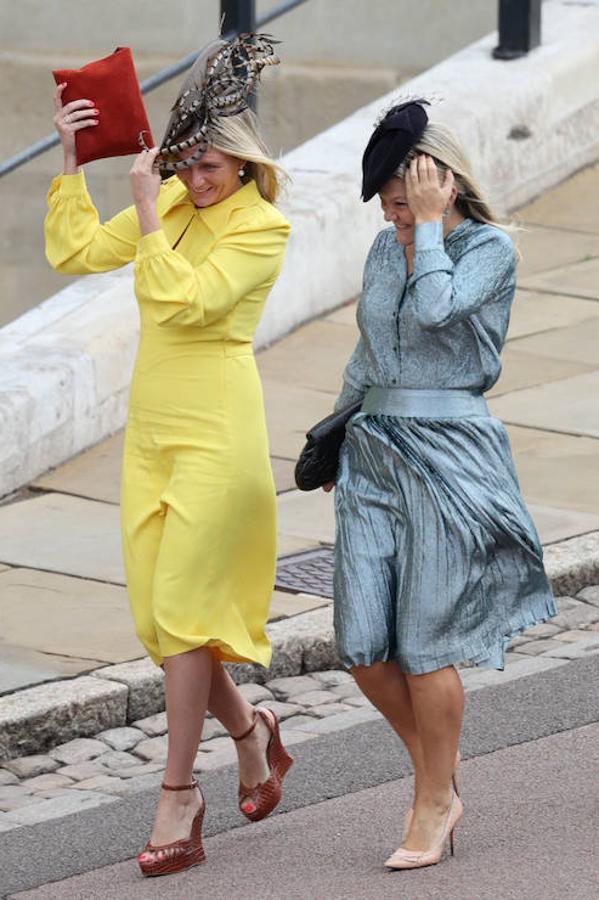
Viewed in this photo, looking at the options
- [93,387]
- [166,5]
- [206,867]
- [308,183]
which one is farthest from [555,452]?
[166,5]

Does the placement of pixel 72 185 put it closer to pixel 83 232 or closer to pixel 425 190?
pixel 83 232

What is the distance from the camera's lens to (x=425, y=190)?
15.9ft

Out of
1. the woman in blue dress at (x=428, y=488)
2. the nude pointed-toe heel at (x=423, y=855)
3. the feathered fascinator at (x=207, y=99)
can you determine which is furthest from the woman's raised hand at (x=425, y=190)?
the nude pointed-toe heel at (x=423, y=855)

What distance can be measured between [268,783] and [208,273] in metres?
1.31

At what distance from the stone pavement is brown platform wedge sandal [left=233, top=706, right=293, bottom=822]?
1.11 m

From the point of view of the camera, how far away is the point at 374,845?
5.17 m

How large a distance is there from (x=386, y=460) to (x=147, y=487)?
1.99 ft

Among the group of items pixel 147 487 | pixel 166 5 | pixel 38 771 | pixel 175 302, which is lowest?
pixel 166 5

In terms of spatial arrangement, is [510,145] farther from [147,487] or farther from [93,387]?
[147,487]

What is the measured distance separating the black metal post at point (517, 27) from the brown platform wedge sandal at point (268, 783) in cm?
745

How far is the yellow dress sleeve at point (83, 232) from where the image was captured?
5.43 metres

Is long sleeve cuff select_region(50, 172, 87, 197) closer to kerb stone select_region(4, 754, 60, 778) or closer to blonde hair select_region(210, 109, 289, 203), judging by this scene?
blonde hair select_region(210, 109, 289, 203)

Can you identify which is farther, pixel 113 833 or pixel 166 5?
pixel 166 5

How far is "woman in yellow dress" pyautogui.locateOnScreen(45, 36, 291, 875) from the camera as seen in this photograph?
5047 millimetres
